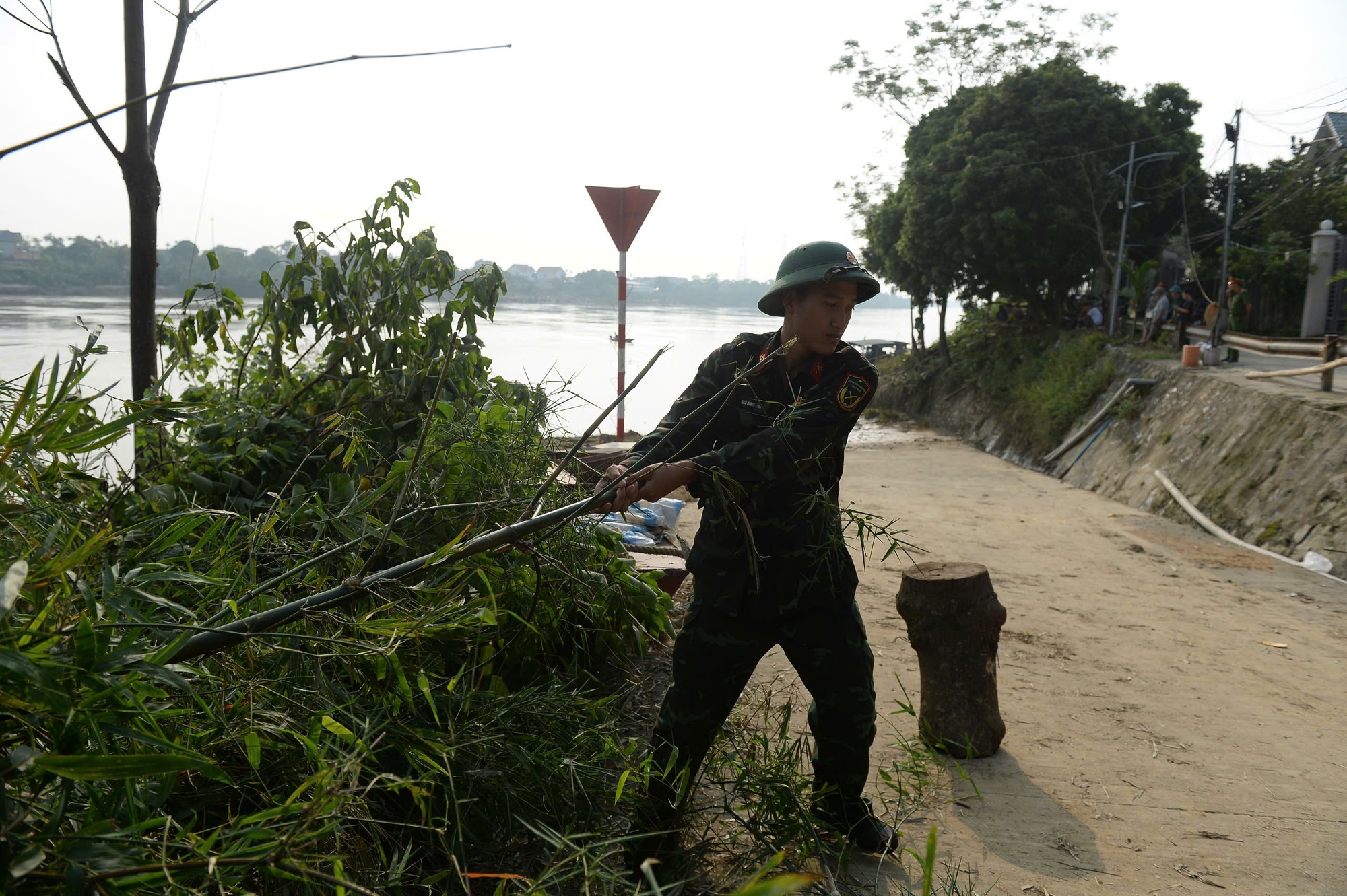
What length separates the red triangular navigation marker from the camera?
7133 mm

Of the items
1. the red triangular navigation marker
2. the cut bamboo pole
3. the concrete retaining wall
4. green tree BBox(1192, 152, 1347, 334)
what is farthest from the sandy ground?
green tree BBox(1192, 152, 1347, 334)

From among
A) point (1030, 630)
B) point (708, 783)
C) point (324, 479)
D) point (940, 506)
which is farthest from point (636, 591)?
point (940, 506)

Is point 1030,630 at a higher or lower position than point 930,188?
lower

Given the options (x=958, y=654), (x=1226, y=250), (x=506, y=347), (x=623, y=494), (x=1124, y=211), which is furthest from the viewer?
(x=1124, y=211)

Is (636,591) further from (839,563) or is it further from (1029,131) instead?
(1029,131)

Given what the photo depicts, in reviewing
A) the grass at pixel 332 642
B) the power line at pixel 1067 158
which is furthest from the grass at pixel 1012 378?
the grass at pixel 332 642

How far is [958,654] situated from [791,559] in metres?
1.29

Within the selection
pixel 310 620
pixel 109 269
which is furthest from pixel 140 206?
pixel 310 620

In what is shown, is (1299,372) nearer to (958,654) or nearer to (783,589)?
(958,654)

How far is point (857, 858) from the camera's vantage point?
250 cm

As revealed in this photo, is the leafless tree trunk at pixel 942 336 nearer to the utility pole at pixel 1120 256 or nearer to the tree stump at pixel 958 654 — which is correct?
the utility pole at pixel 1120 256

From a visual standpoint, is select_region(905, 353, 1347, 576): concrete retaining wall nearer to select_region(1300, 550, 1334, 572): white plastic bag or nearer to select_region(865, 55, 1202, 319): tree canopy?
select_region(1300, 550, 1334, 572): white plastic bag

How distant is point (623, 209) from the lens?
721cm

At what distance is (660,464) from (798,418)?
438 mm
